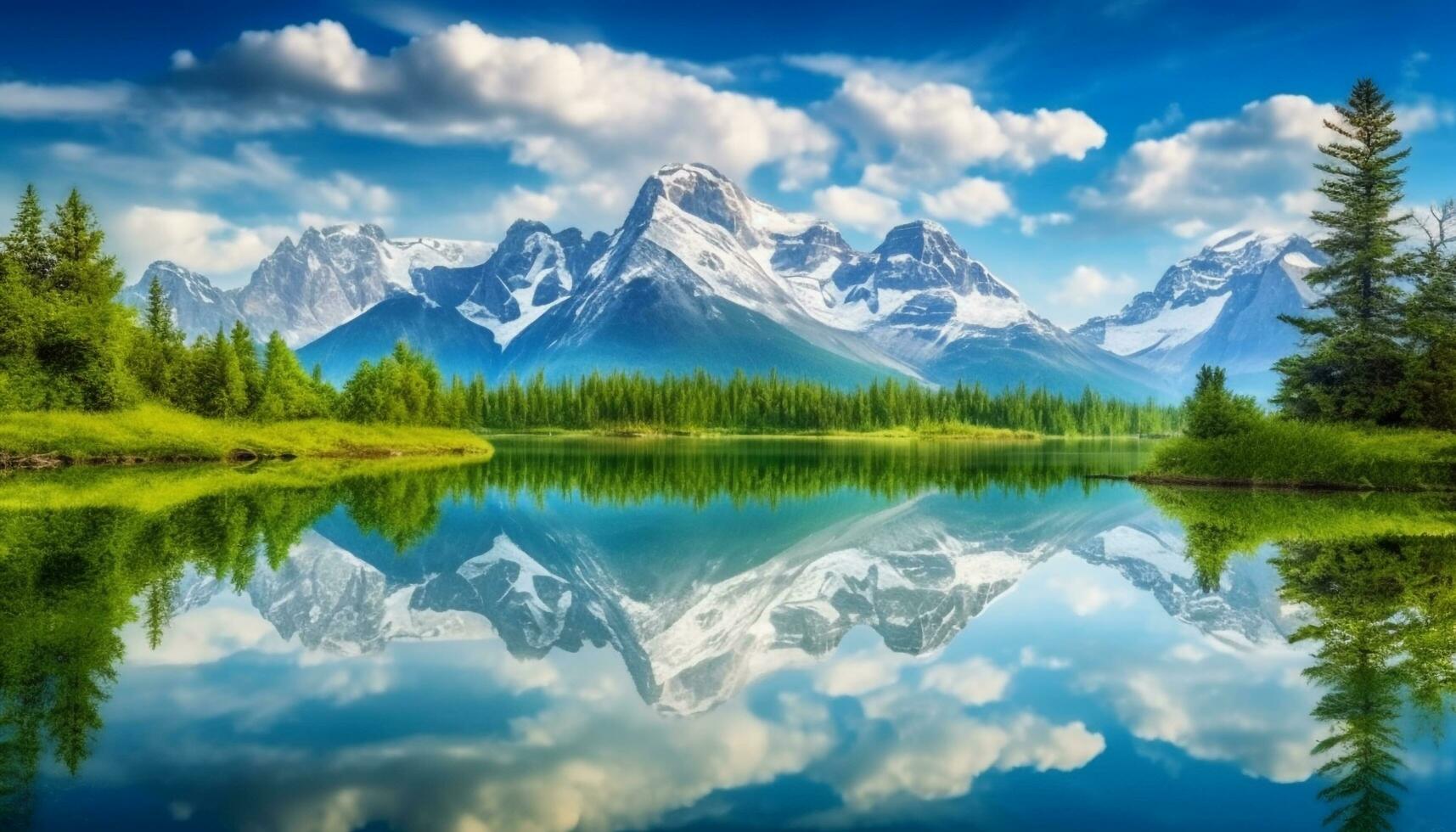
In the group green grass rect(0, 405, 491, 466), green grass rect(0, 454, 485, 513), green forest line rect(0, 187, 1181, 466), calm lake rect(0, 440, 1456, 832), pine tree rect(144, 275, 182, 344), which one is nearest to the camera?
calm lake rect(0, 440, 1456, 832)

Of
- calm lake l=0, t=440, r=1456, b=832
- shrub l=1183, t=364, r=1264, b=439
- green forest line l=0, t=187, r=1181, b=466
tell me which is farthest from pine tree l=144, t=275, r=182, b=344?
shrub l=1183, t=364, r=1264, b=439

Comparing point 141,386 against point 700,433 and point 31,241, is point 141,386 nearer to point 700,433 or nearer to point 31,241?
point 31,241

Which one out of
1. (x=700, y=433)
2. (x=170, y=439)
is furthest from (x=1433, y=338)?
(x=700, y=433)

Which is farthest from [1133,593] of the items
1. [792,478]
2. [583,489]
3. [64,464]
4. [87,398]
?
[87,398]

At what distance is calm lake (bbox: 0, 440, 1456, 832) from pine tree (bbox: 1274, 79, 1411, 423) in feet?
75.1

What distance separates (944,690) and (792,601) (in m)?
6.89

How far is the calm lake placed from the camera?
9438mm

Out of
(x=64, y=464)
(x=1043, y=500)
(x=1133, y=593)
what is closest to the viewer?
(x=1133, y=593)

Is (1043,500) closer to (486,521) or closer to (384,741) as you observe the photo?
(486,521)

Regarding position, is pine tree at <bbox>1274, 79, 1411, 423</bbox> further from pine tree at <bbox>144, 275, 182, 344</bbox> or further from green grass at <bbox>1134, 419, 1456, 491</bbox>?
pine tree at <bbox>144, 275, 182, 344</bbox>

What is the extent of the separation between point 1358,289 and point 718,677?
5248cm

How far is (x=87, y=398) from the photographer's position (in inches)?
2527

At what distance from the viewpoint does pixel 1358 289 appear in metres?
51.8

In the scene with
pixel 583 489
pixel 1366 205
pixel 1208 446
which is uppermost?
pixel 1366 205
